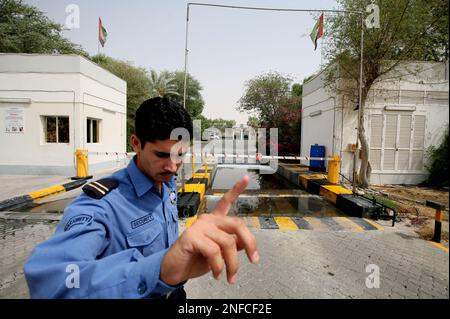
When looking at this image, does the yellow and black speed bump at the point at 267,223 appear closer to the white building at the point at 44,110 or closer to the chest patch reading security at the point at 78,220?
the chest patch reading security at the point at 78,220

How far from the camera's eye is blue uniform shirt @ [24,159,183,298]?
Result: 612 millimetres

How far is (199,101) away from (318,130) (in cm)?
2879

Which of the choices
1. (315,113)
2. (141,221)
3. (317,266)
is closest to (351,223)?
(317,266)

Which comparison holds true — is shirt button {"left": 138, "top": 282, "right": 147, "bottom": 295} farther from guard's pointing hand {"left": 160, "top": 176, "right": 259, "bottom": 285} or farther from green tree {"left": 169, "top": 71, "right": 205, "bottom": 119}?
green tree {"left": 169, "top": 71, "right": 205, "bottom": 119}

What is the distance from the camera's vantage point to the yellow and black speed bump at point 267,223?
4508 mm

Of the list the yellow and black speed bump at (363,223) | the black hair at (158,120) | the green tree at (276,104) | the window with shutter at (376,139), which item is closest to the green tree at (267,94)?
the green tree at (276,104)

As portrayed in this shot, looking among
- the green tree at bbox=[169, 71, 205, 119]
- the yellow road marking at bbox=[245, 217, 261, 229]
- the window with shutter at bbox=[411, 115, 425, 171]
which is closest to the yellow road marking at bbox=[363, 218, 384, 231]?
the yellow road marking at bbox=[245, 217, 261, 229]

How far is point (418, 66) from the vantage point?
1.49 metres

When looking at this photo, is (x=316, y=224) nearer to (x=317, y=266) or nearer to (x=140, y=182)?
(x=317, y=266)

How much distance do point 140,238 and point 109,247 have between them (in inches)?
4.8

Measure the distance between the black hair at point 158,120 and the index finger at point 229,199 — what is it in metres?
0.38

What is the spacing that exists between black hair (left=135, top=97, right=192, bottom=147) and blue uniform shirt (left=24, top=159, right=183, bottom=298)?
0.19m

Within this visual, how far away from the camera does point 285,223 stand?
4.70 metres
